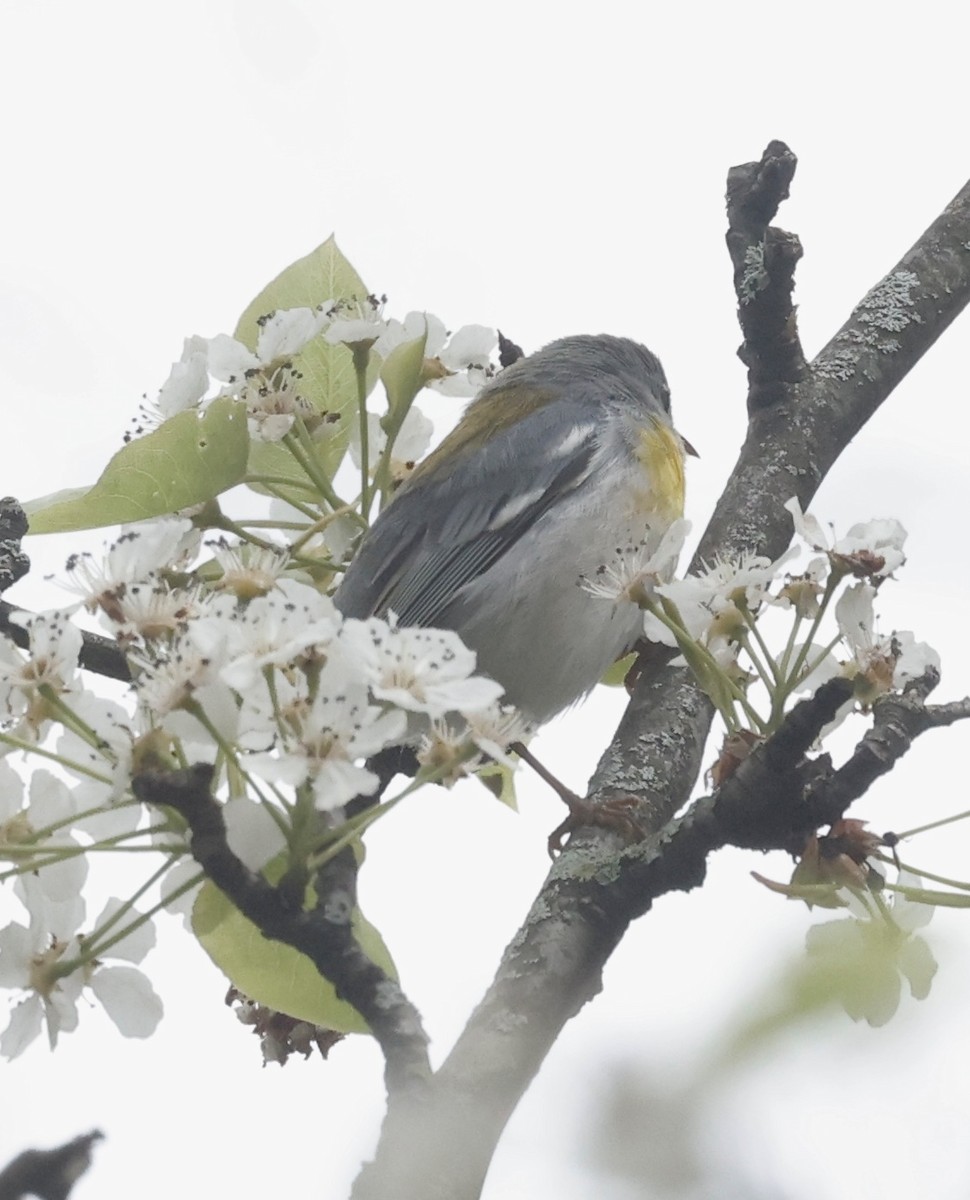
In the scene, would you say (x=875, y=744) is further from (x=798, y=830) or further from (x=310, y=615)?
(x=310, y=615)

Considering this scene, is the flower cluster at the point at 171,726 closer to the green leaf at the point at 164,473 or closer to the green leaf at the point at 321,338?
the green leaf at the point at 164,473

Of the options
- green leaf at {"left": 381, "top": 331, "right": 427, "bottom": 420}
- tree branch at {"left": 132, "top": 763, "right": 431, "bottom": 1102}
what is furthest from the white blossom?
tree branch at {"left": 132, "top": 763, "right": 431, "bottom": 1102}

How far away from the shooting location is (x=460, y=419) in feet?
14.7

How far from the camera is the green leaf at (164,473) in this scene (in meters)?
2.31

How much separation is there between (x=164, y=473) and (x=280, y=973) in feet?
2.85

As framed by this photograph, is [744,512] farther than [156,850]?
Yes

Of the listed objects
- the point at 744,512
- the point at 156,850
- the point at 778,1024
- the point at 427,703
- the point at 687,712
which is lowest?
the point at 778,1024

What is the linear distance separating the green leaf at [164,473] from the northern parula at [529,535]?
2.29 ft

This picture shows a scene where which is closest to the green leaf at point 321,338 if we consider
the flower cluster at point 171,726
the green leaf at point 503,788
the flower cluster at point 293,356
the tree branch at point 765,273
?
the flower cluster at point 293,356

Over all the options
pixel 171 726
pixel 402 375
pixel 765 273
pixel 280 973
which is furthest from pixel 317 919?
pixel 765 273

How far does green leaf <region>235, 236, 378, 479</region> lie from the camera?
9.01 feet

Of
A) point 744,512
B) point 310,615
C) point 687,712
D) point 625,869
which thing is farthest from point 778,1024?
point 744,512

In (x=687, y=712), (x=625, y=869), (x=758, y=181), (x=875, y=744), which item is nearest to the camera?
(x=875, y=744)

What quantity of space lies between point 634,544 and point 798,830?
6.97ft
